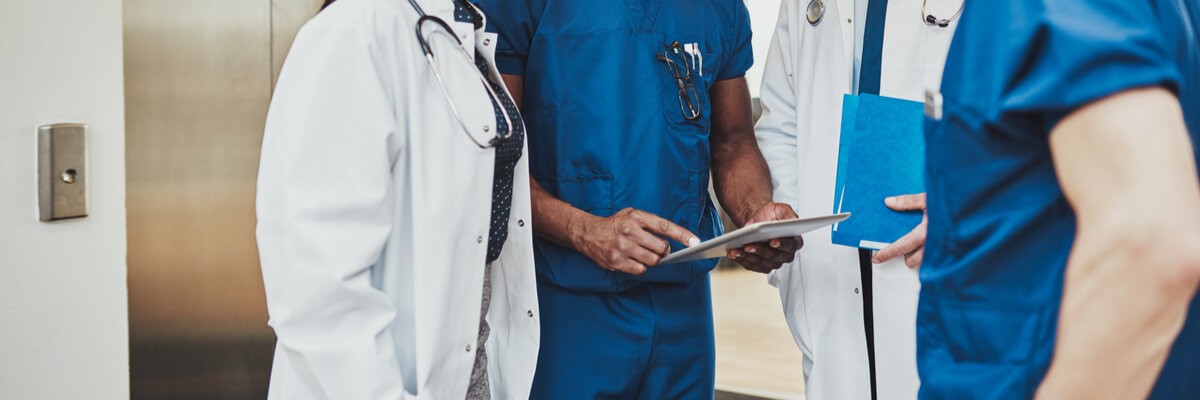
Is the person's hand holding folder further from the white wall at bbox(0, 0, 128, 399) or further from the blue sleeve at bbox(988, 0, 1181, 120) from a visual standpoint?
the white wall at bbox(0, 0, 128, 399)

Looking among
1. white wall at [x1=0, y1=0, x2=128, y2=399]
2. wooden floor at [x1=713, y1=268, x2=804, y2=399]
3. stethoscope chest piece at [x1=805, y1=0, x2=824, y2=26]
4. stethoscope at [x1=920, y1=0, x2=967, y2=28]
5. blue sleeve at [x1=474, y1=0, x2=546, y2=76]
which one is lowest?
wooden floor at [x1=713, y1=268, x2=804, y2=399]

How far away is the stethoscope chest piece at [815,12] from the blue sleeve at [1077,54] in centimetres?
114

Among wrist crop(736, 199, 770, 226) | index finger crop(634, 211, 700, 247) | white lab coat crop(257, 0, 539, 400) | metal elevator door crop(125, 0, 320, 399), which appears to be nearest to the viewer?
white lab coat crop(257, 0, 539, 400)

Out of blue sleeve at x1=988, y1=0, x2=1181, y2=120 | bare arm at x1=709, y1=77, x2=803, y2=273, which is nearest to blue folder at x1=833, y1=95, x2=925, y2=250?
bare arm at x1=709, y1=77, x2=803, y2=273

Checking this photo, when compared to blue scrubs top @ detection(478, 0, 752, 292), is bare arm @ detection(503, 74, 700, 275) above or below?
below

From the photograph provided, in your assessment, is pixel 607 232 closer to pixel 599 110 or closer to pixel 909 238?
pixel 599 110

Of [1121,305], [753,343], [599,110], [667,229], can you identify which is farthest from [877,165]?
[753,343]

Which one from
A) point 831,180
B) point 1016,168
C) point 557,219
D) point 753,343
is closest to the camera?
point 1016,168

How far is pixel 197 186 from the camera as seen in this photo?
193 centimetres

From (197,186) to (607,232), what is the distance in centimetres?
100

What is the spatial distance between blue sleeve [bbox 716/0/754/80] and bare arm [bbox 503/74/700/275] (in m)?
0.42

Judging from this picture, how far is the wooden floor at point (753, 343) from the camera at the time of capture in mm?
3695

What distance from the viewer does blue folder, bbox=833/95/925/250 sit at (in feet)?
4.68

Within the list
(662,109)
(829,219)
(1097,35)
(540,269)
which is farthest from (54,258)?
(1097,35)
